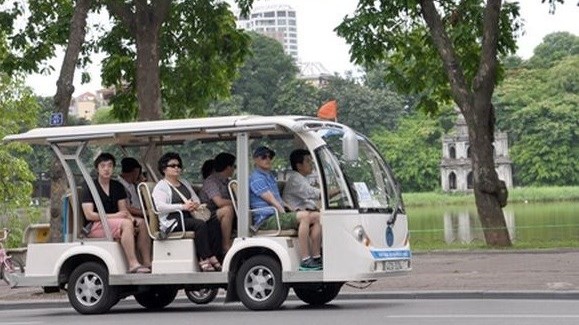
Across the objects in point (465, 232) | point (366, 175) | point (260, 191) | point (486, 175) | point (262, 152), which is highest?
point (486, 175)

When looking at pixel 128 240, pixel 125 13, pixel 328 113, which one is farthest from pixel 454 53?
pixel 128 240

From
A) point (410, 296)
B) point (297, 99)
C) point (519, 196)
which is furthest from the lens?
point (297, 99)

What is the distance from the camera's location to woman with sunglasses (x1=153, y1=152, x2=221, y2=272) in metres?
20.1

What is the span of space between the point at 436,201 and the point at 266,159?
375 feet

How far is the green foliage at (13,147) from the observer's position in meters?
58.5

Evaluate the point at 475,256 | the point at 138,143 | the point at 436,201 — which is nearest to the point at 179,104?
the point at 475,256

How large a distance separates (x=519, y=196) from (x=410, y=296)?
103 metres

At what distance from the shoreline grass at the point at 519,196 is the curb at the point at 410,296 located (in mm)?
99568

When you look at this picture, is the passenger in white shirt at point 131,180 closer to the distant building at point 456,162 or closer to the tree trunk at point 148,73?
the tree trunk at point 148,73

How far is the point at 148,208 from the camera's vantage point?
2055 cm

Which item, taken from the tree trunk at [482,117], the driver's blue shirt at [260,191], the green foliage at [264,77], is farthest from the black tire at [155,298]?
the green foliage at [264,77]

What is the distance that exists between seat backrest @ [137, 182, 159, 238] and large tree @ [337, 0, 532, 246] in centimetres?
1452

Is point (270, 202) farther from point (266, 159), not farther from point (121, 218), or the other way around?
point (121, 218)

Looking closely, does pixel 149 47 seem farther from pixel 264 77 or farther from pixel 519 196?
pixel 264 77
